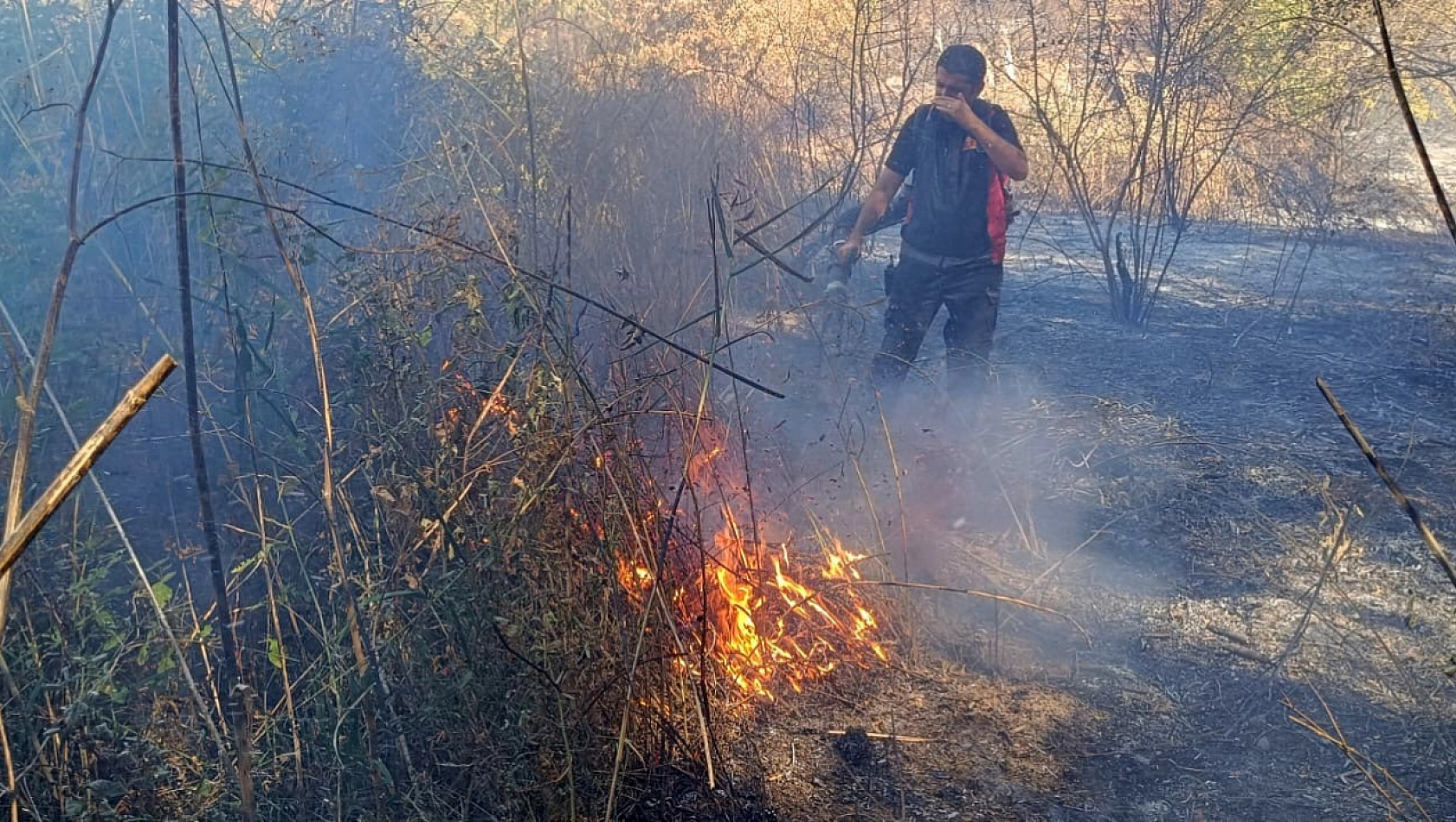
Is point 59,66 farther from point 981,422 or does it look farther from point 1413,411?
point 1413,411

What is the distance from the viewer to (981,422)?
561 centimetres

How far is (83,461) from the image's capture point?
39.0 inches

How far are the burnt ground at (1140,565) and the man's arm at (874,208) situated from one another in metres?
0.52

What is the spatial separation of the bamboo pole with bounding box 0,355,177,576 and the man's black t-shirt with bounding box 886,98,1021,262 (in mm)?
4333

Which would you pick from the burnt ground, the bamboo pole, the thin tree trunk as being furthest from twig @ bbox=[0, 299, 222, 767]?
the burnt ground

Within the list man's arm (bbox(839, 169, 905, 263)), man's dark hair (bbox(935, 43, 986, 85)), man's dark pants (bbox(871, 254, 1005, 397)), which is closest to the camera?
man's dark hair (bbox(935, 43, 986, 85))

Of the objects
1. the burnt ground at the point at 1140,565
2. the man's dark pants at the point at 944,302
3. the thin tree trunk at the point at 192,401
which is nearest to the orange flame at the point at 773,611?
the burnt ground at the point at 1140,565

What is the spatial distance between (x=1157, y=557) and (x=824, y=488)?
1.40 m

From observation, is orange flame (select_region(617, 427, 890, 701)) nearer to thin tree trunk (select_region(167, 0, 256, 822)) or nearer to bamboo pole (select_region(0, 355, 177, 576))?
thin tree trunk (select_region(167, 0, 256, 822))

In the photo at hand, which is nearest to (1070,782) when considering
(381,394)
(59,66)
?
(381,394)

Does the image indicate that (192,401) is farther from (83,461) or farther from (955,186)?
(955,186)

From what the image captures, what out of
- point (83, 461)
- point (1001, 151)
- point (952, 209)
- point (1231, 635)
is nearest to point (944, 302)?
point (952, 209)

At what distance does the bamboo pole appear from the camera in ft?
3.06

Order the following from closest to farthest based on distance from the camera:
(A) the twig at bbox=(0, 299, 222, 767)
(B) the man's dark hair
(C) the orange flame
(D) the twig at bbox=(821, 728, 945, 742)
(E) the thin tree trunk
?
(E) the thin tree trunk < (A) the twig at bbox=(0, 299, 222, 767) < (D) the twig at bbox=(821, 728, 945, 742) < (C) the orange flame < (B) the man's dark hair
